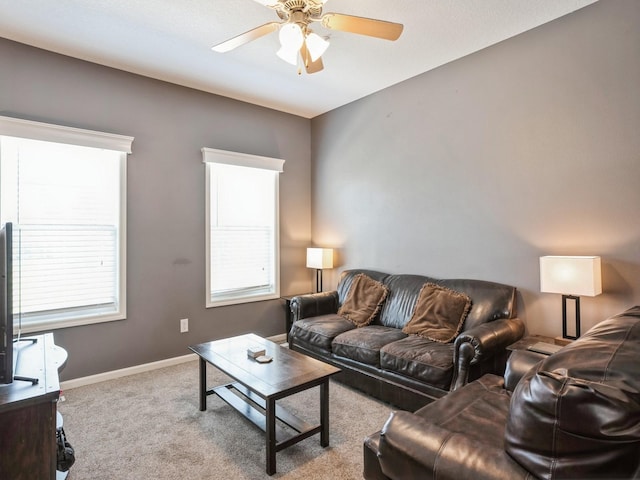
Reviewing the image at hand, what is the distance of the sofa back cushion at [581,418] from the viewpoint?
891 millimetres

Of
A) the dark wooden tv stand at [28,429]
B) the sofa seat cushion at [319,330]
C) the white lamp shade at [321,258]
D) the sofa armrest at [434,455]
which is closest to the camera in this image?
A: the sofa armrest at [434,455]

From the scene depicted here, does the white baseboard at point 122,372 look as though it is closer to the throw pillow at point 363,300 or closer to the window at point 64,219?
the window at point 64,219

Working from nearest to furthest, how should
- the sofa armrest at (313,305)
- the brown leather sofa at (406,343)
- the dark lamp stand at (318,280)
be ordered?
the brown leather sofa at (406,343) < the sofa armrest at (313,305) < the dark lamp stand at (318,280)

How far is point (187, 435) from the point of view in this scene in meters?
2.38

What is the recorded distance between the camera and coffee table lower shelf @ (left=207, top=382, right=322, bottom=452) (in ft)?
7.06

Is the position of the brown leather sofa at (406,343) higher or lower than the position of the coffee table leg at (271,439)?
higher

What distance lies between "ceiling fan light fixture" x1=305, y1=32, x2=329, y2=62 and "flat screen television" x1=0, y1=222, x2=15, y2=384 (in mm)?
1872

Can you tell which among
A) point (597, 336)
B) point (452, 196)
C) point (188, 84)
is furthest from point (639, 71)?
point (188, 84)

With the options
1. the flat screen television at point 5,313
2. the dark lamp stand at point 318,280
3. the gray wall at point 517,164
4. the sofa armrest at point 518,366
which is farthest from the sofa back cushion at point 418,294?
the flat screen television at point 5,313

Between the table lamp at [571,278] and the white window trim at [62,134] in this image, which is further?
the white window trim at [62,134]

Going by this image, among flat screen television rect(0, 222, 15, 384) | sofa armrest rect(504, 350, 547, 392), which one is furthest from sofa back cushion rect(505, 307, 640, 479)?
flat screen television rect(0, 222, 15, 384)

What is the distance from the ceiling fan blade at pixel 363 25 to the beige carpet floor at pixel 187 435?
2.48 m

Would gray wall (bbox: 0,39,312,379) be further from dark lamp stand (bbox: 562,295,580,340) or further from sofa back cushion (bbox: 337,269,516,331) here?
dark lamp stand (bbox: 562,295,580,340)

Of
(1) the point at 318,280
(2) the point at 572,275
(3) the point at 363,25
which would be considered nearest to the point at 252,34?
(3) the point at 363,25
